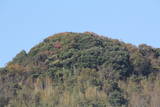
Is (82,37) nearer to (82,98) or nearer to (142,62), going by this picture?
(142,62)

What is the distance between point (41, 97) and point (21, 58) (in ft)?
38.7

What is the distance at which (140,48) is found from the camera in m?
94.8

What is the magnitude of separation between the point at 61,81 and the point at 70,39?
289 inches

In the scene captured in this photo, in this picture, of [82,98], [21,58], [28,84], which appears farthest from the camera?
[21,58]

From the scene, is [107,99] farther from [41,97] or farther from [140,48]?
[140,48]

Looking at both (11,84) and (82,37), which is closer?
(11,84)

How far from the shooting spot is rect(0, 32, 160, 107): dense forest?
8225 cm

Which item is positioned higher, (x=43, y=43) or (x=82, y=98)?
(x=43, y=43)

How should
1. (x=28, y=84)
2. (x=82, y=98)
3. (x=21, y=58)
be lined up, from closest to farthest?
1. (x=82, y=98)
2. (x=28, y=84)
3. (x=21, y=58)

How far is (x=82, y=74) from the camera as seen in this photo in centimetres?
8788

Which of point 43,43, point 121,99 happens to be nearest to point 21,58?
point 43,43

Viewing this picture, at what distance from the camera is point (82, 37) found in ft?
310

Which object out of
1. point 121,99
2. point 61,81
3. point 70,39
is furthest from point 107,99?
point 70,39

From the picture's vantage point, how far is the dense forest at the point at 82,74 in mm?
82250
